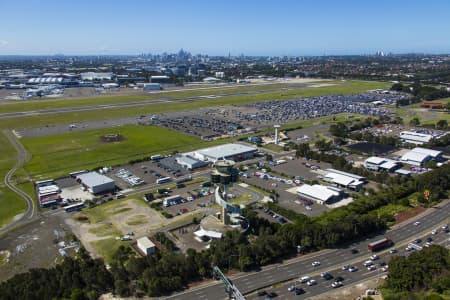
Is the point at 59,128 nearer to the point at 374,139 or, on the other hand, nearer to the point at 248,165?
the point at 248,165

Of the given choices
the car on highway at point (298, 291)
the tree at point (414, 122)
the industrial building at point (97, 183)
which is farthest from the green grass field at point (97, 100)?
the car on highway at point (298, 291)

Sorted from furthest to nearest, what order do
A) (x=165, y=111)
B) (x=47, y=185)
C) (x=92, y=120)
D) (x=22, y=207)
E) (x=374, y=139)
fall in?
(x=165, y=111), (x=92, y=120), (x=374, y=139), (x=47, y=185), (x=22, y=207)

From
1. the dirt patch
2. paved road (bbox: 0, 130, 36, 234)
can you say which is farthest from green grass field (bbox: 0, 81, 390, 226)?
the dirt patch

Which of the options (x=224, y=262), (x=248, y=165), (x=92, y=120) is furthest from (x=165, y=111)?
(x=224, y=262)

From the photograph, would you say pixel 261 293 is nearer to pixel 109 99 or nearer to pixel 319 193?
pixel 319 193

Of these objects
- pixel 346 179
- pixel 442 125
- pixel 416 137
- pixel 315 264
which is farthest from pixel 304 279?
pixel 442 125
